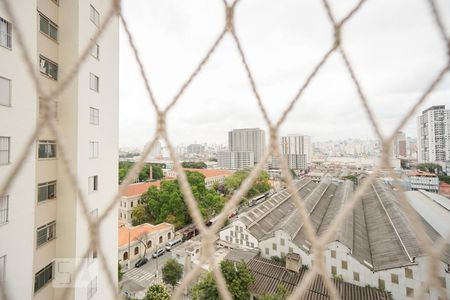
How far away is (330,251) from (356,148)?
1780 centimetres

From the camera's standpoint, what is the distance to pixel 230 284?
4609 mm

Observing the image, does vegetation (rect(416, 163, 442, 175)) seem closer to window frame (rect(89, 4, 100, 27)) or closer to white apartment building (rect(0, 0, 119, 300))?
white apartment building (rect(0, 0, 119, 300))

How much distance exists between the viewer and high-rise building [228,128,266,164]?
24659 mm

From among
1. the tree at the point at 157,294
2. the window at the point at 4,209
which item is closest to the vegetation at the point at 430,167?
the tree at the point at 157,294

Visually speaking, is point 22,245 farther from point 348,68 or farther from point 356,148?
point 356,148

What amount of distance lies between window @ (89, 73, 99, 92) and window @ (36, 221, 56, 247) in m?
1.27

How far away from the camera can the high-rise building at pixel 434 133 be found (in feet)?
41.4

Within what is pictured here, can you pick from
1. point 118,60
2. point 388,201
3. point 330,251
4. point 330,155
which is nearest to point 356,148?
point 330,155

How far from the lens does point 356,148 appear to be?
20.6m

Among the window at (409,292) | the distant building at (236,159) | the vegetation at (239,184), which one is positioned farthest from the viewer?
the distant building at (236,159)

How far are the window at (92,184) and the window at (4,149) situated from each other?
754 mm

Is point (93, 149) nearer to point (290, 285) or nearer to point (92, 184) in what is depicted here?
point (92, 184)

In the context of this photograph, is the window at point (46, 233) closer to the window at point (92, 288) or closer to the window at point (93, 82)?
the window at point (92, 288)

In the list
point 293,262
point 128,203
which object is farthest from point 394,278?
point 128,203
